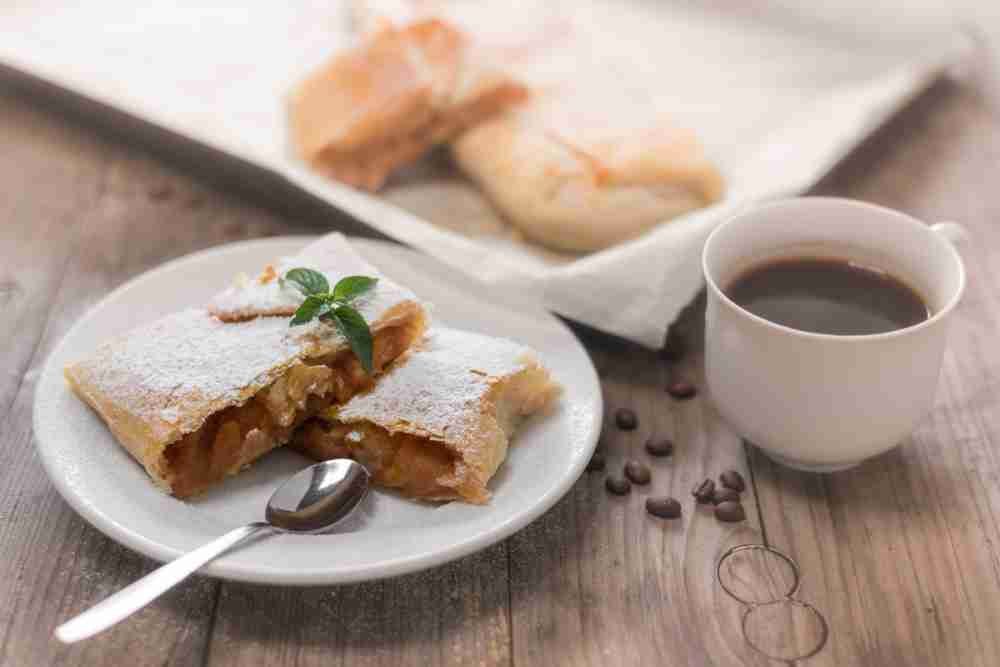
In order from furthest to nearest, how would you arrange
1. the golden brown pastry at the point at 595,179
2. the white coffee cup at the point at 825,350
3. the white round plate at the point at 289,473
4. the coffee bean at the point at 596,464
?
the golden brown pastry at the point at 595,179, the coffee bean at the point at 596,464, the white coffee cup at the point at 825,350, the white round plate at the point at 289,473

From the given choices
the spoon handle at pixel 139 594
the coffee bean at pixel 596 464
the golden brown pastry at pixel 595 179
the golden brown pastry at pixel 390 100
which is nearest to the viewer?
the spoon handle at pixel 139 594

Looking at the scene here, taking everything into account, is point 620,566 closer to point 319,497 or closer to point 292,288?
point 319,497

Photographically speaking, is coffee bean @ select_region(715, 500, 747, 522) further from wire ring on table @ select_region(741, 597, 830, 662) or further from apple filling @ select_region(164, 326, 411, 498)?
apple filling @ select_region(164, 326, 411, 498)

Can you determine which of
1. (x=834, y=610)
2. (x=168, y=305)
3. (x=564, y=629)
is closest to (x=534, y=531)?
(x=564, y=629)

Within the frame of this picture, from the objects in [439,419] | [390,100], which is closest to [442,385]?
[439,419]

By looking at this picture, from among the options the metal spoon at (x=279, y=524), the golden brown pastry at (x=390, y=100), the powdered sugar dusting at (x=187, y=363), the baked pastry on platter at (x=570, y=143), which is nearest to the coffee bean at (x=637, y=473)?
the metal spoon at (x=279, y=524)

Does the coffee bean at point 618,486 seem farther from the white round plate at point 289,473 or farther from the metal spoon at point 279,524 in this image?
the metal spoon at point 279,524

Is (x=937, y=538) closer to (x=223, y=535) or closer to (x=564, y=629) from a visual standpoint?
(x=564, y=629)
